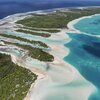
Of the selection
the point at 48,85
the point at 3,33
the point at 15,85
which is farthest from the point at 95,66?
the point at 3,33

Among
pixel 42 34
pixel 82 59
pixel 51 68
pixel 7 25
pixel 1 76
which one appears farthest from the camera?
pixel 7 25

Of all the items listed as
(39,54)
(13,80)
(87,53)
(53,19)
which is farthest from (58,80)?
(53,19)

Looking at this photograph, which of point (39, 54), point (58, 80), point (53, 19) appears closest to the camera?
point (58, 80)

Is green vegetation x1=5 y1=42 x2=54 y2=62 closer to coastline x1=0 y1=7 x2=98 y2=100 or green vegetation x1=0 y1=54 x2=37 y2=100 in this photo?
coastline x1=0 y1=7 x2=98 y2=100

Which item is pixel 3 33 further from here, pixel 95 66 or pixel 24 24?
pixel 95 66

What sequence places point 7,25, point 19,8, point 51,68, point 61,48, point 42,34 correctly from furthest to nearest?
point 19,8
point 7,25
point 42,34
point 61,48
point 51,68

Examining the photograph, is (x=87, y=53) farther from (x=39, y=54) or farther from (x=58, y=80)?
(x=58, y=80)
